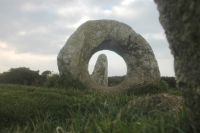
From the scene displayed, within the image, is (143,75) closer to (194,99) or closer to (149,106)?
(149,106)

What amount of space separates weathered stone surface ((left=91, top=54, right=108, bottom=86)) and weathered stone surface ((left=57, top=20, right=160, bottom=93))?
449 centimetres

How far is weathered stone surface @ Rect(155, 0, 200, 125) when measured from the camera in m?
2.36

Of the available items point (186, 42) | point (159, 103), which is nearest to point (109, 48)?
point (159, 103)

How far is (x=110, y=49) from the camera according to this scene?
1368 centimetres

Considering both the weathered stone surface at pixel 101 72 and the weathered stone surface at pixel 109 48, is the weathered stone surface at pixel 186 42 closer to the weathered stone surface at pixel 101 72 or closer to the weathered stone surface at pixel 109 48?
the weathered stone surface at pixel 109 48

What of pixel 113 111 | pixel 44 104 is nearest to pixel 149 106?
pixel 113 111

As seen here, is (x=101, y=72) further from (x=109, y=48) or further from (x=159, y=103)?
(x=159, y=103)

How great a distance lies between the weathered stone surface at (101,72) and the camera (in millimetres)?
17859

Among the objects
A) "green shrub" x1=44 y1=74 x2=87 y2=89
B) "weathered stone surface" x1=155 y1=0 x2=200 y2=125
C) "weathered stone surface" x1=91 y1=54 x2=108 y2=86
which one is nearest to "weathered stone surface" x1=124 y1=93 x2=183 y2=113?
"weathered stone surface" x1=155 y1=0 x2=200 y2=125

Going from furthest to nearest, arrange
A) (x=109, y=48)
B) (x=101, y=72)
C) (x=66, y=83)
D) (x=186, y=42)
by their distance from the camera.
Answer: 1. (x=101, y=72)
2. (x=109, y=48)
3. (x=66, y=83)
4. (x=186, y=42)

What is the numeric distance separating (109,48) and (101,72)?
4.65 meters

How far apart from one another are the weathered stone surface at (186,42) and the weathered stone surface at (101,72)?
15.0 meters

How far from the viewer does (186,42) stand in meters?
2.43

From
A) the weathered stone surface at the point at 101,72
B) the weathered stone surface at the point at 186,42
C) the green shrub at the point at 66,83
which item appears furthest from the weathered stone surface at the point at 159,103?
the weathered stone surface at the point at 101,72
